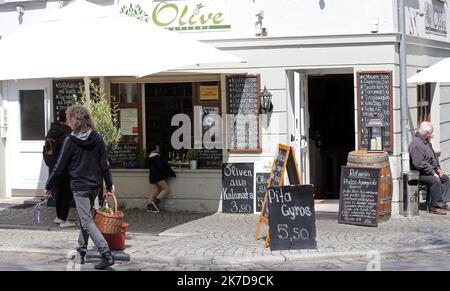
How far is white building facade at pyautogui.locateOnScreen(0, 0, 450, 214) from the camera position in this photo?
12.9m

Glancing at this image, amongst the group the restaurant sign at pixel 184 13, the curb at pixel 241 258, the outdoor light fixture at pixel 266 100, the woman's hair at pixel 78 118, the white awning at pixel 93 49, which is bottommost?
the curb at pixel 241 258

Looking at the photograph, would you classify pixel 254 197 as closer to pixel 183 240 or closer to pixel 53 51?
pixel 183 240

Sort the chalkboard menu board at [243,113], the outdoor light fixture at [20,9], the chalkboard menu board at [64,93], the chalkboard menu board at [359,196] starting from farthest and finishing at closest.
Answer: the outdoor light fixture at [20,9] → the chalkboard menu board at [64,93] → the chalkboard menu board at [243,113] → the chalkboard menu board at [359,196]

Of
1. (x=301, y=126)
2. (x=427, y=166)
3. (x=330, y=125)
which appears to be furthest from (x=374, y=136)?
(x=330, y=125)

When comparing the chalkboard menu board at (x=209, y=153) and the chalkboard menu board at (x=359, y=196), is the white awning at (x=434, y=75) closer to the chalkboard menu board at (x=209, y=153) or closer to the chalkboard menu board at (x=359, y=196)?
the chalkboard menu board at (x=359, y=196)

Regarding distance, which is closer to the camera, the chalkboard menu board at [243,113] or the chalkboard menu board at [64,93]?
the chalkboard menu board at [243,113]

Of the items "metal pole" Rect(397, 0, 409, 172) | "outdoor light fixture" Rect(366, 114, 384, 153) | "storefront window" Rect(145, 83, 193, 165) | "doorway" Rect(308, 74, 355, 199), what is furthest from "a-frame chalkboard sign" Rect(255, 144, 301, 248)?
"doorway" Rect(308, 74, 355, 199)

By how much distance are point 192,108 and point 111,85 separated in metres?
1.53

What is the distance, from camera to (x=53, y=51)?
37.8ft

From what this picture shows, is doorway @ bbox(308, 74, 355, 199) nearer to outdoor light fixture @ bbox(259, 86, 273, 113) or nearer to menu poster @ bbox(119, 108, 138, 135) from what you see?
outdoor light fixture @ bbox(259, 86, 273, 113)

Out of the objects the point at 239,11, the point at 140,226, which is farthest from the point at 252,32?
the point at 140,226

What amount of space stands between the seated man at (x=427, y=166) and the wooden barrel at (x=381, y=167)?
1.06m

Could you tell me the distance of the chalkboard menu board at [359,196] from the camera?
1195cm

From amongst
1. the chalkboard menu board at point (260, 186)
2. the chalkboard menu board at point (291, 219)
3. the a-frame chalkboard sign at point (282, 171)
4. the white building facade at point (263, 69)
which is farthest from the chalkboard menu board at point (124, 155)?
the chalkboard menu board at point (291, 219)
